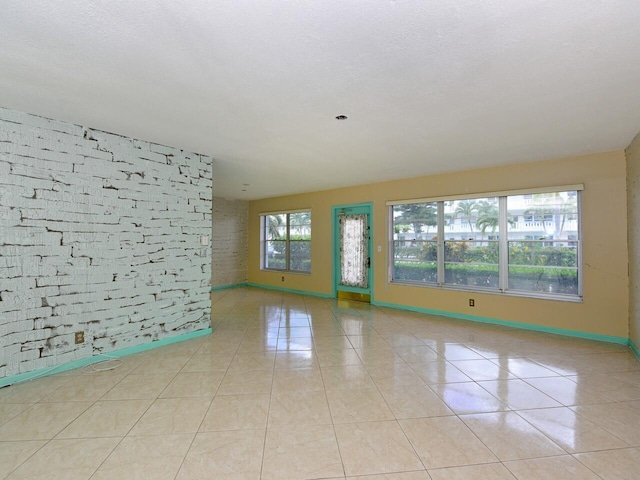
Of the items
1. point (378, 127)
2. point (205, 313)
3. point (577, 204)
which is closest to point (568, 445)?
point (378, 127)

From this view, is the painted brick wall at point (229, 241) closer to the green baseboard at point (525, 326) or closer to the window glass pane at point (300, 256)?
the window glass pane at point (300, 256)

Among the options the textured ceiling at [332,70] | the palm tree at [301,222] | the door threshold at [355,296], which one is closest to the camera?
the textured ceiling at [332,70]

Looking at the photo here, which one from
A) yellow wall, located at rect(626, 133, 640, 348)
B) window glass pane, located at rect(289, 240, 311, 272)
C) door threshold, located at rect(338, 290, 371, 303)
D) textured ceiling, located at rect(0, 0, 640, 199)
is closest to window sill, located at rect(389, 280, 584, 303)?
yellow wall, located at rect(626, 133, 640, 348)

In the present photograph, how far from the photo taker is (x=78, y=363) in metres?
3.04

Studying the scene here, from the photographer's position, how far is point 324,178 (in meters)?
5.50

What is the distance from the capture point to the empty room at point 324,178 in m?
1.67

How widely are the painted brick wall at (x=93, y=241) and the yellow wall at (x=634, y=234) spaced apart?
17.0 feet

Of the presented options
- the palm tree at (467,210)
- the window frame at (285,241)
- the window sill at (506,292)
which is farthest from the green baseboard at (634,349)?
the window frame at (285,241)

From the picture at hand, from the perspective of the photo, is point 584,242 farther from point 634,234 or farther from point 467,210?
point 467,210

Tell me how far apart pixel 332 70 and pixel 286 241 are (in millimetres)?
5948

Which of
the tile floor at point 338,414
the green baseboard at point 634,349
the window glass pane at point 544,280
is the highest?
the window glass pane at point 544,280

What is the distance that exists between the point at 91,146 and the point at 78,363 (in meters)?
2.26

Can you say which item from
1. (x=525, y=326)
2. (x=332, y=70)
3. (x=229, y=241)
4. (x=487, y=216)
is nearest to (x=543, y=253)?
(x=487, y=216)

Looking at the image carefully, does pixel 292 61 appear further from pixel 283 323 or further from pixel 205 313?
pixel 283 323
